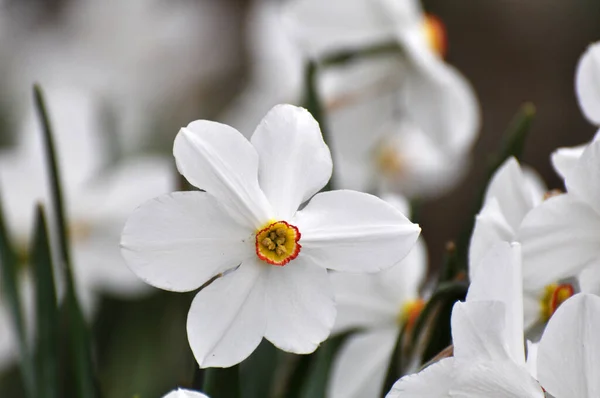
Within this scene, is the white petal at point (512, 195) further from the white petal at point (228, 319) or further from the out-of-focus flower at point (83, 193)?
the out-of-focus flower at point (83, 193)

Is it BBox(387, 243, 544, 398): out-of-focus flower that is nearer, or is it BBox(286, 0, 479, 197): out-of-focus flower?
BBox(387, 243, 544, 398): out-of-focus flower

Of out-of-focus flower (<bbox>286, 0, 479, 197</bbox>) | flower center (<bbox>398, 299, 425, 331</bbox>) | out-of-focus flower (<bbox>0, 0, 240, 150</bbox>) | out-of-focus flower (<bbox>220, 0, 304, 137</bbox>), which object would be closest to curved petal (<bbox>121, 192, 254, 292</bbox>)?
flower center (<bbox>398, 299, 425, 331</bbox>)

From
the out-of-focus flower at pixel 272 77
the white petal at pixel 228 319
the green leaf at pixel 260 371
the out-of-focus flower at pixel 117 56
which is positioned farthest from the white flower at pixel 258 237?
the out-of-focus flower at pixel 117 56

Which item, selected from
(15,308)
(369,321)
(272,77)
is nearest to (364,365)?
(369,321)

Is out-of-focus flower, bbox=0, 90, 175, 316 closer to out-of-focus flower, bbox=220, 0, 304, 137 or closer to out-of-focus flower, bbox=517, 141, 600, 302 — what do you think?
out-of-focus flower, bbox=220, 0, 304, 137

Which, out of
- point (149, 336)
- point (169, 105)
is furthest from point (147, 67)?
point (149, 336)

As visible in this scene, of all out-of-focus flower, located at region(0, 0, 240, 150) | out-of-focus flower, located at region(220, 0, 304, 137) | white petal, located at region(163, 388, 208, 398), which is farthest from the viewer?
out-of-focus flower, located at region(0, 0, 240, 150)

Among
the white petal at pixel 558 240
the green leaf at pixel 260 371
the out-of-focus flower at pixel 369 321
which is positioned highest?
the white petal at pixel 558 240
